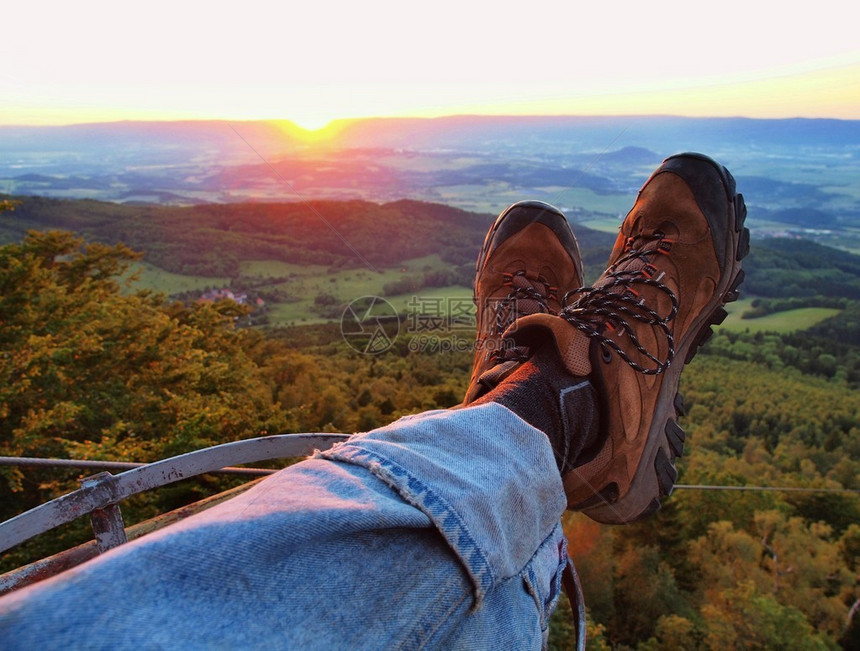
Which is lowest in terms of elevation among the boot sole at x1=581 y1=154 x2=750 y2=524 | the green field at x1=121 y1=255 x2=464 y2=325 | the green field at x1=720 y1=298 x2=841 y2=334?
the green field at x1=720 y1=298 x2=841 y2=334

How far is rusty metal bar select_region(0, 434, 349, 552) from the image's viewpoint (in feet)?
3.48

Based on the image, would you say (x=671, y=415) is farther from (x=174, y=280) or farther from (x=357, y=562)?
(x=174, y=280)

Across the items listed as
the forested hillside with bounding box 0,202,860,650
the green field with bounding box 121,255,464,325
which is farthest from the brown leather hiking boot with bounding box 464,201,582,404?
the green field with bounding box 121,255,464,325

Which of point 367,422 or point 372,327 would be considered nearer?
point 367,422

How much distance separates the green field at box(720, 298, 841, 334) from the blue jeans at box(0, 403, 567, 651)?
1499 inches

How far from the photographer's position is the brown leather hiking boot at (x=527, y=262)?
8.59 feet

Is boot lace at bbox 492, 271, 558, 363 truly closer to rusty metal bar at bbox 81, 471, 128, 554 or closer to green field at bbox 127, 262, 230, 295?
rusty metal bar at bbox 81, 471, 128, 554

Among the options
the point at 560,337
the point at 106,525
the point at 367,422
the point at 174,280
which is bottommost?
the point at 174,280

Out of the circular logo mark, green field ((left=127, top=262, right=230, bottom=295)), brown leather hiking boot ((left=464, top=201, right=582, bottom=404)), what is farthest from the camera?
green field ((left=127, top=262, right=230, bottom=295))

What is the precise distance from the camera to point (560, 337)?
1.58 m

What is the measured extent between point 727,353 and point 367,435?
3363 centimetres

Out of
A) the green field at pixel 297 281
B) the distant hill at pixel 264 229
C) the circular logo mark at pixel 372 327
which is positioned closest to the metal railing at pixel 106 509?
the circular logo mark at pixel 372 327

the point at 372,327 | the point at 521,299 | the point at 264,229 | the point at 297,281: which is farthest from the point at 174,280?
the point at 521,299

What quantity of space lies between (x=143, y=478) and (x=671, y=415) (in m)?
1.72
